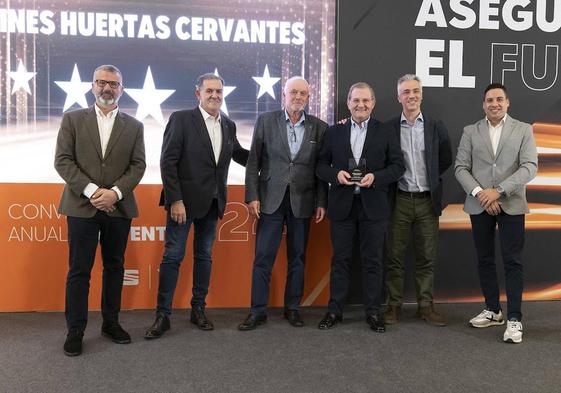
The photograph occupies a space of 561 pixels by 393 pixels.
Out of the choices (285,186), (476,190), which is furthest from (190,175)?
(476,190)

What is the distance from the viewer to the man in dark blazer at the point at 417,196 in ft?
11.5

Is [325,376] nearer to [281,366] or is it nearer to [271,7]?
[281,366]

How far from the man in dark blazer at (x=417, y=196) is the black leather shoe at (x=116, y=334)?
1725mm

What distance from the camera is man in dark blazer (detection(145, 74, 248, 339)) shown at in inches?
128

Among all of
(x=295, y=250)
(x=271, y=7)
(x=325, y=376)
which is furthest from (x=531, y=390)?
(x=271, y=7)

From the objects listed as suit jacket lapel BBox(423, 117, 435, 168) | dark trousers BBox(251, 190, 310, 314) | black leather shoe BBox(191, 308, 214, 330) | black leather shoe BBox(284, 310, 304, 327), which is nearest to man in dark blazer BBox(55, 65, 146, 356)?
black leather shoe BBox(191, 308, 214, 330)

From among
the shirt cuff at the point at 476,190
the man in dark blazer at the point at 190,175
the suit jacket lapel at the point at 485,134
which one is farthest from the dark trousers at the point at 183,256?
the suit jacket lapel at the point at 485,134

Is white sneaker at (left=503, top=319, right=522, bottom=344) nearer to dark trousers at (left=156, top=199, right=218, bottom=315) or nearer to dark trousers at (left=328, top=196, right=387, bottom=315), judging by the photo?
dark trousers at (left=328, top=196, right=387, bottom=315)

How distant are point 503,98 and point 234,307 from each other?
243 centimetres

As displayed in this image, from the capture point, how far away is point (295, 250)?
3.52 meters

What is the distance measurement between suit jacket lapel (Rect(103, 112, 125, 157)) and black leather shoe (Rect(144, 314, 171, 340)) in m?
1.08

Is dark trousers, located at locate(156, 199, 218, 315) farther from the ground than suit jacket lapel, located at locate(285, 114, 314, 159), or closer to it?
closer to it

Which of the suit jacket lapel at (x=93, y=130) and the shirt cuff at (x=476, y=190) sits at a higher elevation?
the suit jacket lapel at (x=93, y=130)

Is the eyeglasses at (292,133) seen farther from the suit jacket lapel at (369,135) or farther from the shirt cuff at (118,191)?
the shirt cuff at (118,191)
